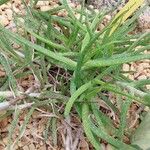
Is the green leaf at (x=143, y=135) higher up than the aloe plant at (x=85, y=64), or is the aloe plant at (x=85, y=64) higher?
the aloe plant at (x=85, y=64)

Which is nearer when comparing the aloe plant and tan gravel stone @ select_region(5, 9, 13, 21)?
the aloe plant

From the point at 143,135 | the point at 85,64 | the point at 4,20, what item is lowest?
the point at 143,135

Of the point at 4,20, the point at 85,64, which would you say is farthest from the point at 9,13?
the point at 85,64

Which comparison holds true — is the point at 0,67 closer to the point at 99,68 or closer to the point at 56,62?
the point at 56,62

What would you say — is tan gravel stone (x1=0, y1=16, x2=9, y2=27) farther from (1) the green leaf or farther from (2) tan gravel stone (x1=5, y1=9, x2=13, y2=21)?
(1) the green leaf

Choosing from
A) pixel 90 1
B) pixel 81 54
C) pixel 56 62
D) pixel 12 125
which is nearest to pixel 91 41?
pixel 81 54

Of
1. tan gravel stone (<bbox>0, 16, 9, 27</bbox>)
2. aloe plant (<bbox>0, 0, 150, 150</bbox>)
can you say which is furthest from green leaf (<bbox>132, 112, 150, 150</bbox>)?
tan gravel stone (<bbox>0, 16, 9, 27</bbox>)

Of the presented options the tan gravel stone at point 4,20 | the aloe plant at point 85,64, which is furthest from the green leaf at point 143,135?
the tan gravel stone at point 4,20

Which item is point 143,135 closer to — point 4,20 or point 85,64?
point 85,64

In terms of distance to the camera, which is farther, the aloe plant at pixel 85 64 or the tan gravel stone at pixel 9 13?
the tan gravel stone at pixel 9 13

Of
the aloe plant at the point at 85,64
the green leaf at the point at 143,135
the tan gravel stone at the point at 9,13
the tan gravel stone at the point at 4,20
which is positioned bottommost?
the green leaf at the point at 143,135

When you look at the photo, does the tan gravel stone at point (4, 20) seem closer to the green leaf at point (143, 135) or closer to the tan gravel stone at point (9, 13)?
the tan gravel stone at point (9, 13)
